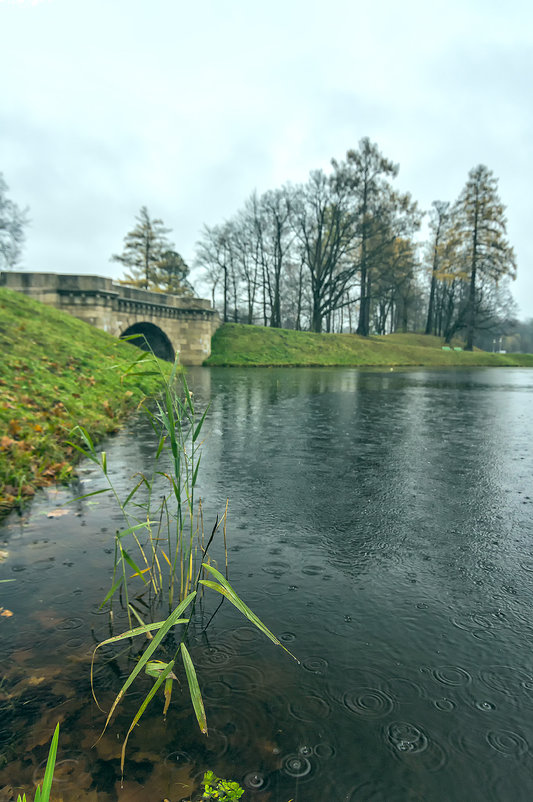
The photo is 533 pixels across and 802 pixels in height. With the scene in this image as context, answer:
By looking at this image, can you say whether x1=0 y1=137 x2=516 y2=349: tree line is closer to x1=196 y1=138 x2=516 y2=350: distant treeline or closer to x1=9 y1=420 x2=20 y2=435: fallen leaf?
x1=196 y1=138 x2=516 y2=350: distant treeline

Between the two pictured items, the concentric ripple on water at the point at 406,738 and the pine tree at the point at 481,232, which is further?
the pine tree at the point at 481,232

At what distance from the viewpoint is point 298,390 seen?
15.5 m

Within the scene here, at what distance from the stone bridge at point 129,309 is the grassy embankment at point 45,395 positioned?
10.7 meters

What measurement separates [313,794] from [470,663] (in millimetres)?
940

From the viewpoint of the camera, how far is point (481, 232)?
44156 mm

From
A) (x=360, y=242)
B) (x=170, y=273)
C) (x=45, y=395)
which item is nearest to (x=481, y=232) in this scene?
(x=360, y=242)

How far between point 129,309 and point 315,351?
14.5 metres

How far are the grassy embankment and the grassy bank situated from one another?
2054 centimetres

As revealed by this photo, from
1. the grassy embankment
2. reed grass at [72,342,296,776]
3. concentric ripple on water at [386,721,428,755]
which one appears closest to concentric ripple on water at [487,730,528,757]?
concentric ripple on water at [386,721,428,755]

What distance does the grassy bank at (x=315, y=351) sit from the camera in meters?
34.4

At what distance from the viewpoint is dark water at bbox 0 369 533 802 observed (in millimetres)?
1525

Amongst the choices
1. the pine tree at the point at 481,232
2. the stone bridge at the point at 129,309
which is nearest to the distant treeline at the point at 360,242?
the pine tree at the point at 481,232

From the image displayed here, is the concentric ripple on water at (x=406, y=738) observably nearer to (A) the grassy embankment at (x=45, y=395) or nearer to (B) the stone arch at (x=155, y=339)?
(A) the grassy embankment at (x=45, y=395)

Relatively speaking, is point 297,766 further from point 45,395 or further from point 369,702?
point 45,395
